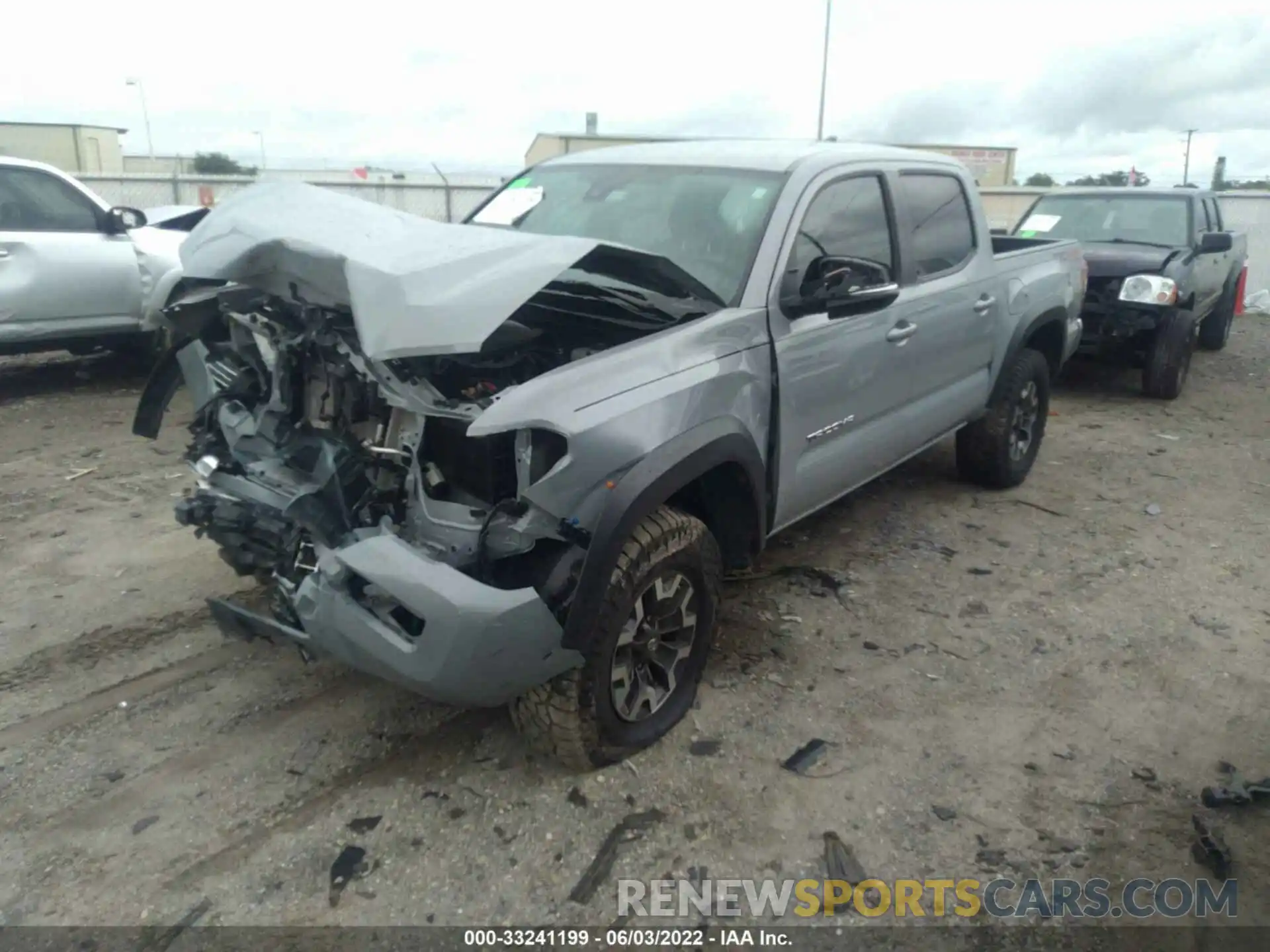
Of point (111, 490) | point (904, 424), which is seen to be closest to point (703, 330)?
point (904, 424)

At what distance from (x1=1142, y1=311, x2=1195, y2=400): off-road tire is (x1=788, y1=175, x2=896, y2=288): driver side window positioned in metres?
5.24

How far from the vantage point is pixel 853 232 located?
13.2ft

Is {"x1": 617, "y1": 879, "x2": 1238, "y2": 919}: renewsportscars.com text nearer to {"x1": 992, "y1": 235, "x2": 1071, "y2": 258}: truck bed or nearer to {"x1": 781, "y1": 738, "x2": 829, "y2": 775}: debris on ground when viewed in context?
{"x1": 781, "y1": 738, "x2": 829, "y2": 775}: debris on ground

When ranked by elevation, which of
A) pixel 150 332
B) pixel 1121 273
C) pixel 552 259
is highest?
pixel 552 259

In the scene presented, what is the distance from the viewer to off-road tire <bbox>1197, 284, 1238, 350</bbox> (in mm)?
11141

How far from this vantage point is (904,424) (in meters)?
4.42

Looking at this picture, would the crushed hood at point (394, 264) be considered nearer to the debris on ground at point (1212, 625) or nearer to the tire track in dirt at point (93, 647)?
the tire track in dirt at point (93, 647)

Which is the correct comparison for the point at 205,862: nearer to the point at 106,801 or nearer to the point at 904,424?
the point at 106,801

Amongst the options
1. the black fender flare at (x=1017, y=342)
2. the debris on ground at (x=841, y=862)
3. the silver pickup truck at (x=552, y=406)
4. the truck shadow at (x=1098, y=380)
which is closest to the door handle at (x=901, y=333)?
the silver pickup truck at (x=552, y=406)

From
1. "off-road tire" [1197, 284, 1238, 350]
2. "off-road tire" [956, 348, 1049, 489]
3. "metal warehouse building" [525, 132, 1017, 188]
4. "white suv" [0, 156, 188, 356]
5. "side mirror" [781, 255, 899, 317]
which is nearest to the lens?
"side mirror" [781, 255, 899, 317]

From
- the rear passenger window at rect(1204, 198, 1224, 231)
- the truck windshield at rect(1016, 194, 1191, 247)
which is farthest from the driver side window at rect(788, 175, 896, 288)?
the rear passenger window at rect(1204, 198, 1224, 231)

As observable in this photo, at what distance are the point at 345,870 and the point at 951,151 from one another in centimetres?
3786

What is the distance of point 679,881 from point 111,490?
14.1 feet

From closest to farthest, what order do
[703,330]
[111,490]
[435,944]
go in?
[435,944]
[703,330]
[111,490]
